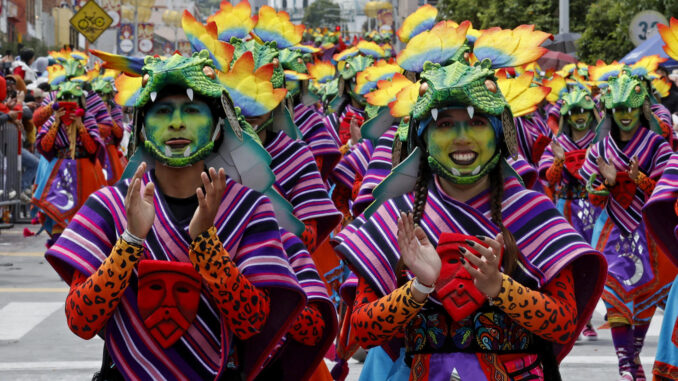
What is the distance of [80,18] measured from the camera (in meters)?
25.9

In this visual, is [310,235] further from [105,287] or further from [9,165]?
[9,165]

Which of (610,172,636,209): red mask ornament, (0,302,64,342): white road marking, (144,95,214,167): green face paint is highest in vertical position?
(144,95,214,167): green face paint

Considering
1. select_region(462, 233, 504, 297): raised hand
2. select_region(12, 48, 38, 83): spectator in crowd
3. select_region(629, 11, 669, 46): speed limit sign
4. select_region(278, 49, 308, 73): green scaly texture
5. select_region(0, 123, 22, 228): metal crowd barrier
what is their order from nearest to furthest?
select_region(462, 233, 504, 297): raised hand, select_region(278, 49, 308, 73): green scaly texture, select_region(0, 123, 22, 228): metal crowd barrier, select_region(629, 11, 669, 46): speed limit sign, select_region(12, 48, 38, 83): spectator in crowd

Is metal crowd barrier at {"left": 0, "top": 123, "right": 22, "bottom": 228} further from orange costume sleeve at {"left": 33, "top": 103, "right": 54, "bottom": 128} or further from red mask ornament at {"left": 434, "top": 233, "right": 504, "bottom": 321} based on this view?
red mask ornament at {"left": 434, "top": 233, "right": 504, "bottom": 321}

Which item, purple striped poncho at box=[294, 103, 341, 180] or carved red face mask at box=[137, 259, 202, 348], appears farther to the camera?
purple striped poncho at box=[294, 103, 341, 180]

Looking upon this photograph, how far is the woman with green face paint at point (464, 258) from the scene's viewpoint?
4129 mm

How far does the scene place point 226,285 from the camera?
4.12m

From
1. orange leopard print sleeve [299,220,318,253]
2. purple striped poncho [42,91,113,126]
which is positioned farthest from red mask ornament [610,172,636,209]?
purple striped poncho [42,91,113,126]

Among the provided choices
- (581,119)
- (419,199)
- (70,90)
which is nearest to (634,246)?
Answer: (581,119)

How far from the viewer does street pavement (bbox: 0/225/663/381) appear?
870 cm

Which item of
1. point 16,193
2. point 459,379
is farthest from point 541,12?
point 459,379

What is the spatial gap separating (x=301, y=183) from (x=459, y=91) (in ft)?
8.47

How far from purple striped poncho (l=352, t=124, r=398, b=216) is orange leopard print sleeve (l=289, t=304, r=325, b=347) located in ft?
7.49

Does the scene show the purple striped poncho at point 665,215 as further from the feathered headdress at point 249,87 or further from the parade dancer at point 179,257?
the parade dancer at point 179,257
